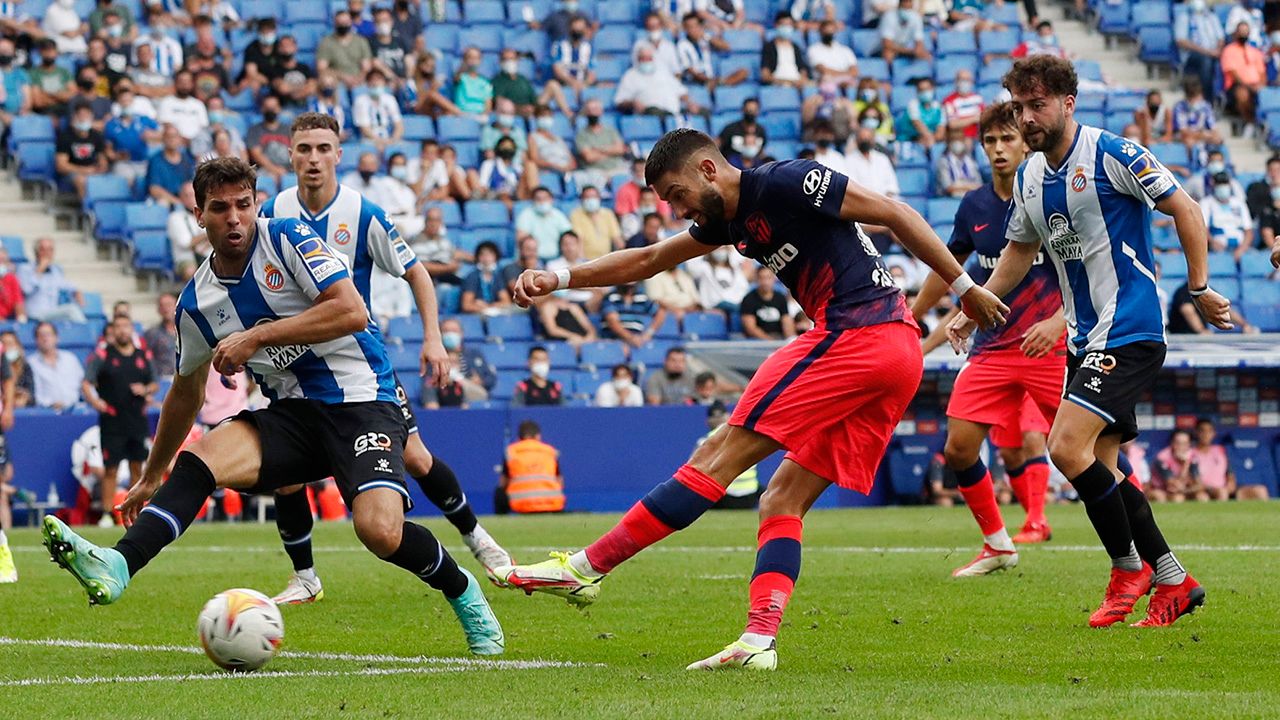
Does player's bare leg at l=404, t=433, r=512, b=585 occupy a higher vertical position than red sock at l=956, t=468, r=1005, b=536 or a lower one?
higher

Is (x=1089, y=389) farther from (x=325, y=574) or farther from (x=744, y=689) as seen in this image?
(x=325, y=574)

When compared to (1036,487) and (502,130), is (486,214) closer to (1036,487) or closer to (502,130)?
(502,130)

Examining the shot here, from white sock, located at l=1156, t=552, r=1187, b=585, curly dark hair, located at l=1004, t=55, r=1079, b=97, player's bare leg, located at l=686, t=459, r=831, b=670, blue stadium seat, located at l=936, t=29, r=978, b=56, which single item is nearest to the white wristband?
player's bare leg, located at l=686, t=459, r=831, b=670

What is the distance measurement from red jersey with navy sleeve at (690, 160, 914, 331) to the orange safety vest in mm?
11939

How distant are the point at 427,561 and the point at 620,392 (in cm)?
1262

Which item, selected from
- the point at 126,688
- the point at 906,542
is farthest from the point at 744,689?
the point at 906,542

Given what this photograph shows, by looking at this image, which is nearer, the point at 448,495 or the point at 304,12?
the point at 448,495

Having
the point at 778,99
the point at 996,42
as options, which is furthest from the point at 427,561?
the point at 996,42

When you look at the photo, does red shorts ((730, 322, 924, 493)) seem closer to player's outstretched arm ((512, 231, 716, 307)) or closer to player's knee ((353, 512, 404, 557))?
player's outstretched arm ((512, 231, 716, 307))

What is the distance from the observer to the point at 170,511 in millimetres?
6895

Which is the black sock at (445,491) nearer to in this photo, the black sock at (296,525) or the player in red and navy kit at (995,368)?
the black sock at (296,525)

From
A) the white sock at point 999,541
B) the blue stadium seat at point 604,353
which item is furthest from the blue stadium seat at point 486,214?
the white sock at point 999,541

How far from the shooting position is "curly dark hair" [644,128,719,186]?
656cm

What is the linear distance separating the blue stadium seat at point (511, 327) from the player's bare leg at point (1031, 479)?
925 centimetres
